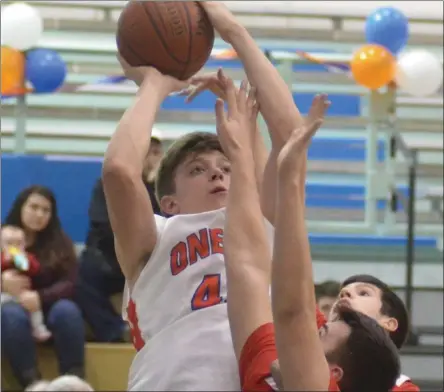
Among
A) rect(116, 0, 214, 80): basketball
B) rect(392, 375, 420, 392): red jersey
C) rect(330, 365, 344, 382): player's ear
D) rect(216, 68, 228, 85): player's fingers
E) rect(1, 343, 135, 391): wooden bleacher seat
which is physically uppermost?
rect(116, 0, 214, 80): basketball

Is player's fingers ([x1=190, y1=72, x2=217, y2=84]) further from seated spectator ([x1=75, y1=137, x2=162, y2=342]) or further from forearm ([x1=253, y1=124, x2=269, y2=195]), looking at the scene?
seated spectator ([x1=75, y1=137, x2=162, y2=342])

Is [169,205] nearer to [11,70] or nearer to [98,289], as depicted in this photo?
[98,289]

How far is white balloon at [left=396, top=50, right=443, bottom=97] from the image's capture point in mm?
5086

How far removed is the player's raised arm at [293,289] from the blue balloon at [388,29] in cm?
347

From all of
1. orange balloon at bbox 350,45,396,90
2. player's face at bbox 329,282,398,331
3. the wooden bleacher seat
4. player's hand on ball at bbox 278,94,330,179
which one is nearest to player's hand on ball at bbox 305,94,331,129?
player's hand on ball at bbox 278,94,330,179

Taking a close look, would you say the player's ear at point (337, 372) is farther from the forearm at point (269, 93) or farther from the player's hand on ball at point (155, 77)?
the player's hand on ball at point (155, 77)

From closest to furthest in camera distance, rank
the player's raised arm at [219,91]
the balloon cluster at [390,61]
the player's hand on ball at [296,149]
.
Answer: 1. the player's hand on ball at [296,149]
2. the player's raised arm at [219,91]
3. the balloon cluster at [390,61]

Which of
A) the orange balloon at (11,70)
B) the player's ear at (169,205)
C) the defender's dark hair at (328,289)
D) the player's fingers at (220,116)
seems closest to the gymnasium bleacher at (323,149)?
the orange balloon at (11,70)

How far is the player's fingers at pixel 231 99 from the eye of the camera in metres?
2.02

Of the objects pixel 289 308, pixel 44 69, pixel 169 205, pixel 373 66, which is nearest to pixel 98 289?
pixel 44 69

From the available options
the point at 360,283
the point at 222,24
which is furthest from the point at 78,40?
the point at 222,24

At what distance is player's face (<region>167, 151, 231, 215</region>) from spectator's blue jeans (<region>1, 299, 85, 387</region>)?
2208mm

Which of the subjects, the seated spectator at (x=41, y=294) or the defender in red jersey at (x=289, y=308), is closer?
the defender in red jersey at (x=289, y=308)

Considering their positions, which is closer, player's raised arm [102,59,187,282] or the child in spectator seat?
player's raised arm [102,59,187,282]
